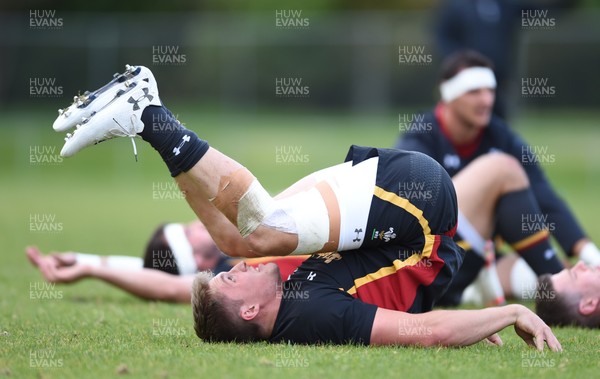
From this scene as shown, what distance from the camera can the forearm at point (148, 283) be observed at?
6949 mm

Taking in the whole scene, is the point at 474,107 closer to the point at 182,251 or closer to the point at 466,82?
the point at 466,82

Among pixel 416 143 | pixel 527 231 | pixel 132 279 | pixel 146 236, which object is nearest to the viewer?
pixel 527 231

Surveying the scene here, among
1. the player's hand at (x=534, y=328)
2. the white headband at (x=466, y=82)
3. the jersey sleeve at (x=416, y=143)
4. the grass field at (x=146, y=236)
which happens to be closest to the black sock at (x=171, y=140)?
the grass field at (x=146, y=236)

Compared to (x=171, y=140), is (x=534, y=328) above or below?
below

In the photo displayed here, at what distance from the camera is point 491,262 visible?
7.01 metres

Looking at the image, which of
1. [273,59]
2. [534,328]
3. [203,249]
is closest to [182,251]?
[203,249]

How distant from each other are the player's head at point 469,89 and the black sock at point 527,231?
121cm

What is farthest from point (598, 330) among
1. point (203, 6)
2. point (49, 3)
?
point (203, 6)

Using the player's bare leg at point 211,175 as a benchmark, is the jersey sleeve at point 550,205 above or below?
below

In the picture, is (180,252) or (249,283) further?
(180,252)

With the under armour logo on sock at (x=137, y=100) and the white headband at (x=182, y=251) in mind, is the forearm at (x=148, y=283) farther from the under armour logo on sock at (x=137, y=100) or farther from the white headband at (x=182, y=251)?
the under armour logo on sock at (x=137, y=100)

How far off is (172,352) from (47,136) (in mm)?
17139

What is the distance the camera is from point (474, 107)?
7820 millimetres

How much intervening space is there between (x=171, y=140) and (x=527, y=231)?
2.96m
